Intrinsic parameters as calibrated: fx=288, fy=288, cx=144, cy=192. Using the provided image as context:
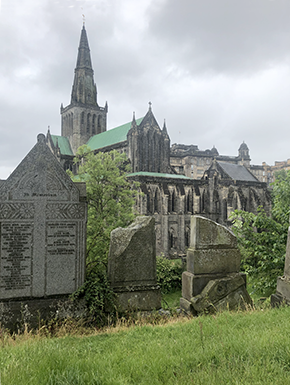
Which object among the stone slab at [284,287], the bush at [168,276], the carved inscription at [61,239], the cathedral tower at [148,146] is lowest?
the bush at [168,276]

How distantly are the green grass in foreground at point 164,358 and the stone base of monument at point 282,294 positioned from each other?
1446mm

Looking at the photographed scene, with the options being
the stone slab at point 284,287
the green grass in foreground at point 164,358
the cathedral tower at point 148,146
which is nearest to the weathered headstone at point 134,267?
the green grass in foreground at point 164,358

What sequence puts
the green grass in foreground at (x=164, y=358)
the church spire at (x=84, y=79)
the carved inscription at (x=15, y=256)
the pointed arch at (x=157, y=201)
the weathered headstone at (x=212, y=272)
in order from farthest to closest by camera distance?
the church spire at (x=84, y=79)
the pointed arch at (x=157, y=201)
the weathered headstone at (x=212, y=272)
the carved inscription at (x=15, y=256)
the green grass in foreground at (x=164, y=358)

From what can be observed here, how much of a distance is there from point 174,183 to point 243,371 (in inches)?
1467

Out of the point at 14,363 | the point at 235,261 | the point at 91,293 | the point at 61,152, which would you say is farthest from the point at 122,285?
the point at 61,152

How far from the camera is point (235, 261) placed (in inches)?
272

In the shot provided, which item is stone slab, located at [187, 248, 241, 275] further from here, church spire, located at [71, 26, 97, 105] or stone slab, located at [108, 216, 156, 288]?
church spire, located at [71, 26, 97, 105]

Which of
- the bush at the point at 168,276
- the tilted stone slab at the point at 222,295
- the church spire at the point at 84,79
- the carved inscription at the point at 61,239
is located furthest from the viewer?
the church spire at the point at 84,79

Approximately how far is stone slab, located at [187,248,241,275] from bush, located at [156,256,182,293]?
1153 cm

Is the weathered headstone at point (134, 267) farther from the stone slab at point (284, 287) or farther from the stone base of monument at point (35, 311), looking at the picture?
the stone slab at point (284, 287)

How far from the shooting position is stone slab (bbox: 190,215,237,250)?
664cm

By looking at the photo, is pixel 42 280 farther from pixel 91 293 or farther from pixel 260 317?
pixel 260 317

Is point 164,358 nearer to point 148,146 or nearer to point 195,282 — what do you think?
point 195,282

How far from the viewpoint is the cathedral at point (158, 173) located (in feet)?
124
